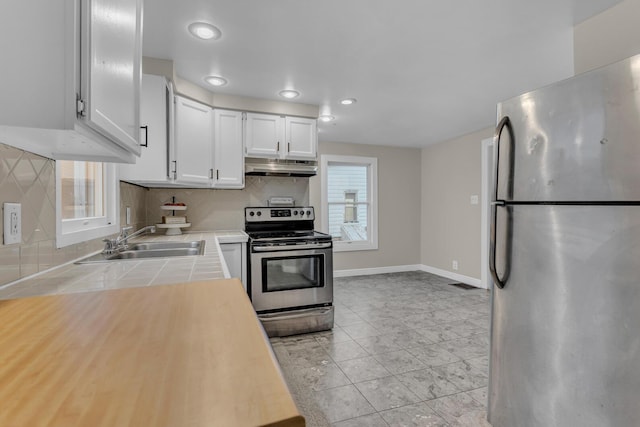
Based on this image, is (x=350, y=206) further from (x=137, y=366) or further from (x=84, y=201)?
(x=137, y=366)

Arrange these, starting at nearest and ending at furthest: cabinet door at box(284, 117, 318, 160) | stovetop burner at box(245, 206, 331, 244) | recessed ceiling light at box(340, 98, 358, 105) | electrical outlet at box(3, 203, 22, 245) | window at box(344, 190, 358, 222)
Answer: electrical outlet at box(3, 203, 22, 245)
recessed ceiling light at box(340, 98, 358, 105)
cabinet door at box(284, 117, 318, 160)
stovetop burner at box(245, 206, 331, 244)
window at box(344, 190, 358, 222)

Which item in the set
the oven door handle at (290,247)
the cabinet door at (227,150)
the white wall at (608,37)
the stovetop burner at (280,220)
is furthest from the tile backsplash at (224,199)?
the white wall at (608,37)

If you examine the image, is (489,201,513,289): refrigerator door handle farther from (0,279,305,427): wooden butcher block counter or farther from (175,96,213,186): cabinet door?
(175,96,213,186): cabinet door

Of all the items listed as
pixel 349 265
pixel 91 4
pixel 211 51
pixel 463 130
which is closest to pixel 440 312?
pixel 349 265

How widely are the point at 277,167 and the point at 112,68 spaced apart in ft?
7.30

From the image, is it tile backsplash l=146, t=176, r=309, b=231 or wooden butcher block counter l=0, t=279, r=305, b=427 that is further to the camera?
tile backsplash l=146, t=176, r=309, b=231

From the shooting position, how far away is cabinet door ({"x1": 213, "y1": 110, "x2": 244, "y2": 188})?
2.87m

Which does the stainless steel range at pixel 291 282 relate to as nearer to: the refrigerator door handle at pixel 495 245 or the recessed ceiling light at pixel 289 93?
the recessed ceiling light at pixel 289 93

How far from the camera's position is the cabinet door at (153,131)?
7.30 feet

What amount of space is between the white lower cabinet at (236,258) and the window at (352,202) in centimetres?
221

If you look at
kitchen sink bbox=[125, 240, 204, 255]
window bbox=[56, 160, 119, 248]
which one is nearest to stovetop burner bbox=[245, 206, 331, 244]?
kitchen sink bbox=[125, 240, 204, 255]

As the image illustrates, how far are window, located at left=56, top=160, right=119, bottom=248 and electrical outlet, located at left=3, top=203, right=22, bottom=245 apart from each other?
288 mm

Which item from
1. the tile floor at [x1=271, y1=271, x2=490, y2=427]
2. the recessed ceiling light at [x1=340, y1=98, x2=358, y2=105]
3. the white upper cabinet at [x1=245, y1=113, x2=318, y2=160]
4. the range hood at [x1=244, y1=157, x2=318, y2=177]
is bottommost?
the tile floor at [x1=271, y1=271, x2=490, y2=427]

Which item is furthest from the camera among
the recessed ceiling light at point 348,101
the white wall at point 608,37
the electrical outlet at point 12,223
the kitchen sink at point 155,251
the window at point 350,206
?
the window at point 350,206
